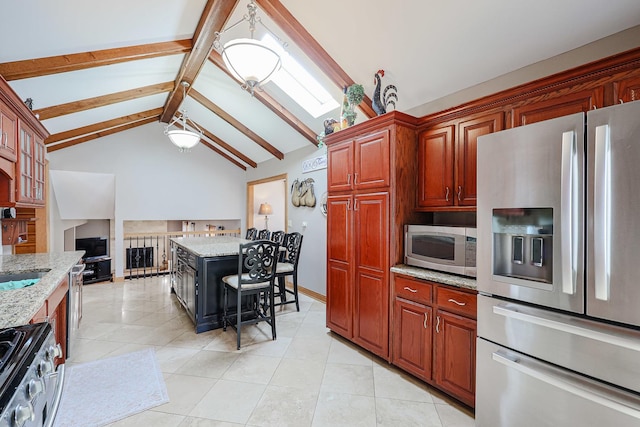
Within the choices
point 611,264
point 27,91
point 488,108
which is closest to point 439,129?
point 488,108

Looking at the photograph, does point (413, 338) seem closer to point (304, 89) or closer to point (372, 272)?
point (372, 272)

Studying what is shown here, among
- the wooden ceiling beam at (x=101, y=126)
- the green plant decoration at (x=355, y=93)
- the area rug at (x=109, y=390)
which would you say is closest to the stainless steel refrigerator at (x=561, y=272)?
the green plant decoration at (x=355, y=93)

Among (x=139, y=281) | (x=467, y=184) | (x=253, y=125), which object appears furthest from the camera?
(x=139, y=281)

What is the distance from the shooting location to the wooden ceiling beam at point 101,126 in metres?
4.56

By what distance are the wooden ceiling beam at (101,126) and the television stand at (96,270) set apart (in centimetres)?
224

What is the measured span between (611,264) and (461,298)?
854 millimetres

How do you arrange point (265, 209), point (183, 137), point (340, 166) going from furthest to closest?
point (265, 209) → point (183, 137) → point (340, 166)

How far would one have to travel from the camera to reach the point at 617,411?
123 cm

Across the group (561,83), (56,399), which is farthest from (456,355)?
(56,399)

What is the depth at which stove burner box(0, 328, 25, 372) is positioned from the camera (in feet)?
3.03

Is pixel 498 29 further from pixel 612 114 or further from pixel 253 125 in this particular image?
pixel 253 125

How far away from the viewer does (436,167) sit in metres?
2.43

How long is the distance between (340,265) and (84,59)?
9.95ft

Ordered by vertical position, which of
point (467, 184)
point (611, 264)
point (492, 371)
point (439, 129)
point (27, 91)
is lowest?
point (492, 371)
